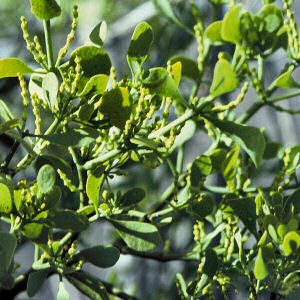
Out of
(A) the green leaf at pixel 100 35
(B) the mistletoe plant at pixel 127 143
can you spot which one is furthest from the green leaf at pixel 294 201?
(A) the green leaf at pixel 100 35

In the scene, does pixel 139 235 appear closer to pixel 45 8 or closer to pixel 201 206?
pixel 201 206

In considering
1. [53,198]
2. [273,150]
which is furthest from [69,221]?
[273,150]

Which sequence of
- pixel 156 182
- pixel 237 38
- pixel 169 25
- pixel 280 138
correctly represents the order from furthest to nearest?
1. pixel 280 138
2. pixel 169 25
3. pixel 156 182
4. pixel 237 38

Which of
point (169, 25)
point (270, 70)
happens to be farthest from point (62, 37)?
point (270, 70)

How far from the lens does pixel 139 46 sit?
0.38 meters

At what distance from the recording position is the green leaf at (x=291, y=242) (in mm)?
363

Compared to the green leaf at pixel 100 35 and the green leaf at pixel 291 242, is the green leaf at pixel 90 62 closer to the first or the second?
the green leaf at pixel 100 35

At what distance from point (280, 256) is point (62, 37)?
2.28ft

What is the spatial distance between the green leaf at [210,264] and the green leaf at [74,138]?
0.15 metres

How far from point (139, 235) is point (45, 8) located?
Answer: 7.2 inches

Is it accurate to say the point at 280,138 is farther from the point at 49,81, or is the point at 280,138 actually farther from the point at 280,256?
the point at 49,81

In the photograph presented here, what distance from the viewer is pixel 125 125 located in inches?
13.9

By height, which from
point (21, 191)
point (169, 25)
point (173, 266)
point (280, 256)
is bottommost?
point (173, 266)

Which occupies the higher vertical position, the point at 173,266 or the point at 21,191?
the point at 21,191
